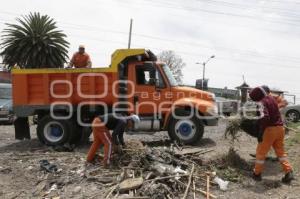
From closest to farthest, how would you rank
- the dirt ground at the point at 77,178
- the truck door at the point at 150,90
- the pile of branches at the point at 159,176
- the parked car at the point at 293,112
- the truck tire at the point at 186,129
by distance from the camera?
the pile of branches at the point at 159,176, the dirt ground at the point at 77,178, the truck tire at the point at 186,129, the truck door at the point at 150,90, the parked car at the point at 293,112

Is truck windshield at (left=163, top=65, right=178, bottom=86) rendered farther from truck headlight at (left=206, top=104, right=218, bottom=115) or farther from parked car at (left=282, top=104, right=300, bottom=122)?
parked car at (left=282, top=104, right=300, bottom=122)

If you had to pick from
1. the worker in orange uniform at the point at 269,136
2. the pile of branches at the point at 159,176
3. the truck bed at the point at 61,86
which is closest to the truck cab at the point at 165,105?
the truck bed at the point at 61,86

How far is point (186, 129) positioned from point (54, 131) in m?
3.84

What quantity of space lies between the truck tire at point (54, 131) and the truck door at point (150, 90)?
2045 mm

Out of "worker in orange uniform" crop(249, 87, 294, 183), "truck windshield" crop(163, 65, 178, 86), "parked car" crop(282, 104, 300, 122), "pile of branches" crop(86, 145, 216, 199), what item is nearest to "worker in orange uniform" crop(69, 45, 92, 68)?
"truck windshield" crop(163, 65, 178, 86)

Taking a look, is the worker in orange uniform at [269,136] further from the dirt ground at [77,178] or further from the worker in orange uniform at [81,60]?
the worker in orange uniform at [81,60]

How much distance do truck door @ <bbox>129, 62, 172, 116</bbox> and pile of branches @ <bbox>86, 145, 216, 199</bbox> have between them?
3.13 meters

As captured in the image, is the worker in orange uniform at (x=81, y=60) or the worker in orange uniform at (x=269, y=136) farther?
the worker in orange uniform at (x=81, y=60)

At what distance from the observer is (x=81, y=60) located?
1435 cm

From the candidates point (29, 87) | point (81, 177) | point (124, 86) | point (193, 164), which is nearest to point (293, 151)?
point (193, 164)

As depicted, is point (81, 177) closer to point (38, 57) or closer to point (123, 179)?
point (123, 179)

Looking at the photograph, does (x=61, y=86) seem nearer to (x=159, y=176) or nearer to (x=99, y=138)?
(x=99, y=138)

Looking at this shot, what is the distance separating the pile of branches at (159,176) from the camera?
26.8ft

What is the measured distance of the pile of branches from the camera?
8.16m
